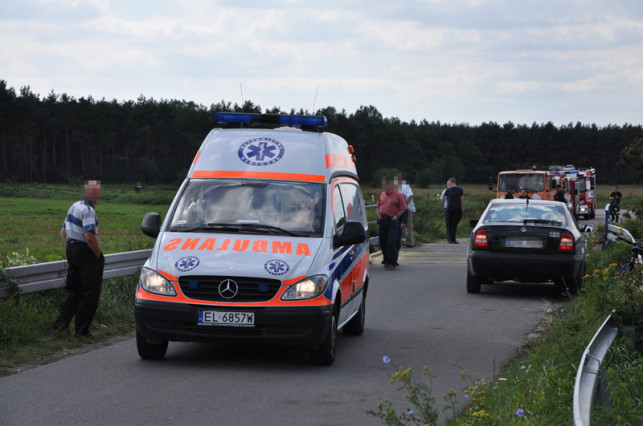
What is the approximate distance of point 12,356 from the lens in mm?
8758

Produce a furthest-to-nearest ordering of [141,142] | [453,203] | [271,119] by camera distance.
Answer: [141,142]
[453,203]
[271,119]

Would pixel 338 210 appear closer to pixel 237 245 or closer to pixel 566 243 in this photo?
pixel 237 245

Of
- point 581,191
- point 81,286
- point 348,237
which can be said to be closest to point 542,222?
point 348,237

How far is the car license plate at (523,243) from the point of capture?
1425 centimetres

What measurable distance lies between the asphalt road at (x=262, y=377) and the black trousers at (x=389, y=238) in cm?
596

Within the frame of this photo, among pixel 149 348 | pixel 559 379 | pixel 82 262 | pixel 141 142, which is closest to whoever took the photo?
pixel 559 379

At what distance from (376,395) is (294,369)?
1.31 meters

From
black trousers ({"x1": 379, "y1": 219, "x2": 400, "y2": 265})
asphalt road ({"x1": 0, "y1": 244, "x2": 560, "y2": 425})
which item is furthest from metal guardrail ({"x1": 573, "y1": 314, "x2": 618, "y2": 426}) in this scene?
black trousers ({"x1": 379, "y1": 219, "x2": 400, "y2": 265})

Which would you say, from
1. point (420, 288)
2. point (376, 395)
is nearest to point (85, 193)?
point (376, 395)

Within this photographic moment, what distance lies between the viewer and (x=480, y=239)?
47.8ft

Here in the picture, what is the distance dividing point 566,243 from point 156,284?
305 inches

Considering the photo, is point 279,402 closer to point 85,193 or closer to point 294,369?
point 294,369

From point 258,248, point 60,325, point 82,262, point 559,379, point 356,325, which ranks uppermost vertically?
point 258,248

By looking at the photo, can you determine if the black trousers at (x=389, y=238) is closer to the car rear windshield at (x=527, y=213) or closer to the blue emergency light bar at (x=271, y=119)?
the car rear windshield at (x=527, y=213)
